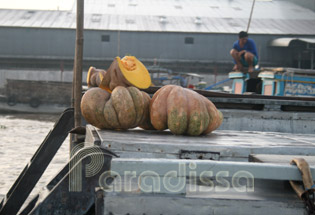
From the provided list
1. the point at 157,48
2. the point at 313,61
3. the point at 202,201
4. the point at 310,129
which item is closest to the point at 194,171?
the point at 202,201

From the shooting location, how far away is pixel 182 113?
3830mm

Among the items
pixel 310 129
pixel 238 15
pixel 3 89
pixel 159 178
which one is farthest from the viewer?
pixel 238 15

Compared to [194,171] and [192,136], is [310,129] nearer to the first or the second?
[192,136]

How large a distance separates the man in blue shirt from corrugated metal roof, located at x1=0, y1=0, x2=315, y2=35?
2633cm

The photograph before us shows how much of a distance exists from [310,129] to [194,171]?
13.1 ft

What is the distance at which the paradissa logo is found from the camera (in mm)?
2270

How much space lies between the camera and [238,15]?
42562mm

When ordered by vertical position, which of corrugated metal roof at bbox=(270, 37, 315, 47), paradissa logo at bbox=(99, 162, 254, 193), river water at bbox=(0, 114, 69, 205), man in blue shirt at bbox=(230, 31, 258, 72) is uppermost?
paradissa logo at bbox=(99, 162, 254, 193)

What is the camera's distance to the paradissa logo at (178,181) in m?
2.27

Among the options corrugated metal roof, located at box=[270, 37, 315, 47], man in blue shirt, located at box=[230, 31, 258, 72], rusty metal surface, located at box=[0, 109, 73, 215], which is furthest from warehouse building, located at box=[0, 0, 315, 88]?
rusty metal surface, located at box=[0, 109, 73, 215]

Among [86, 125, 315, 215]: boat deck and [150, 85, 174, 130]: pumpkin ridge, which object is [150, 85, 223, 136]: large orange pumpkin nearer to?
[150, 85, 174, 130]: pumpkin ridge

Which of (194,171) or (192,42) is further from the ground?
(194,171)

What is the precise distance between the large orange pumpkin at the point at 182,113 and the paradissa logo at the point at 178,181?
1.33m

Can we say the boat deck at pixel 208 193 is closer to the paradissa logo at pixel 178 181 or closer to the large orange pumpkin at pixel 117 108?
the paradissa logo at pixel 178 181
